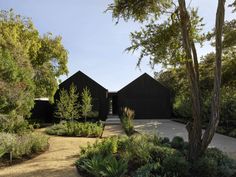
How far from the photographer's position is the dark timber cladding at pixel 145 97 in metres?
29.5

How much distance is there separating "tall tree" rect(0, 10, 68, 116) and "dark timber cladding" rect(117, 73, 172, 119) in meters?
7.57

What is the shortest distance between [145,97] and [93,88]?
5.80 m

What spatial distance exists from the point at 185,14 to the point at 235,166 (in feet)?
14.3

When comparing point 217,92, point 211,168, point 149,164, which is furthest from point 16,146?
point 217,92

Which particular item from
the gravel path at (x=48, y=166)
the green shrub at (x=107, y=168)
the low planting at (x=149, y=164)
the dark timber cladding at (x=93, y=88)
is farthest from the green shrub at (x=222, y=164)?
the dark timber cladding at (x=93, y=88)

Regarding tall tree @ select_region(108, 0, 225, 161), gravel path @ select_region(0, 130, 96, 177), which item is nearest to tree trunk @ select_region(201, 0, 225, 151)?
tall tree @ select_region(108, 0, 225, 161)

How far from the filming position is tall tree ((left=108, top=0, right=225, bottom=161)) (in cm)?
748

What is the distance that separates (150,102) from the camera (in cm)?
2962

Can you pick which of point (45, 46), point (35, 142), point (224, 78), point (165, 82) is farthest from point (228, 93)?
point (165, 82)

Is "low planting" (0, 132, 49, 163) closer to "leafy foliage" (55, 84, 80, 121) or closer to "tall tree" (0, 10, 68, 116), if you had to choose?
"tall tree" (0, 10, 68, 116)

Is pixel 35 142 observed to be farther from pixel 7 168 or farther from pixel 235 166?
pixel 235 166

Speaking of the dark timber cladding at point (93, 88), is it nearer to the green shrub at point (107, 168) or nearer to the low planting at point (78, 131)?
the low planting at point (78, 131)

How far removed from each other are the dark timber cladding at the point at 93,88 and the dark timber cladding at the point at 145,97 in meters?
2.34

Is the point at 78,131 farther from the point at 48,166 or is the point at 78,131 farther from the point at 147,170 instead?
the point at 147,170
